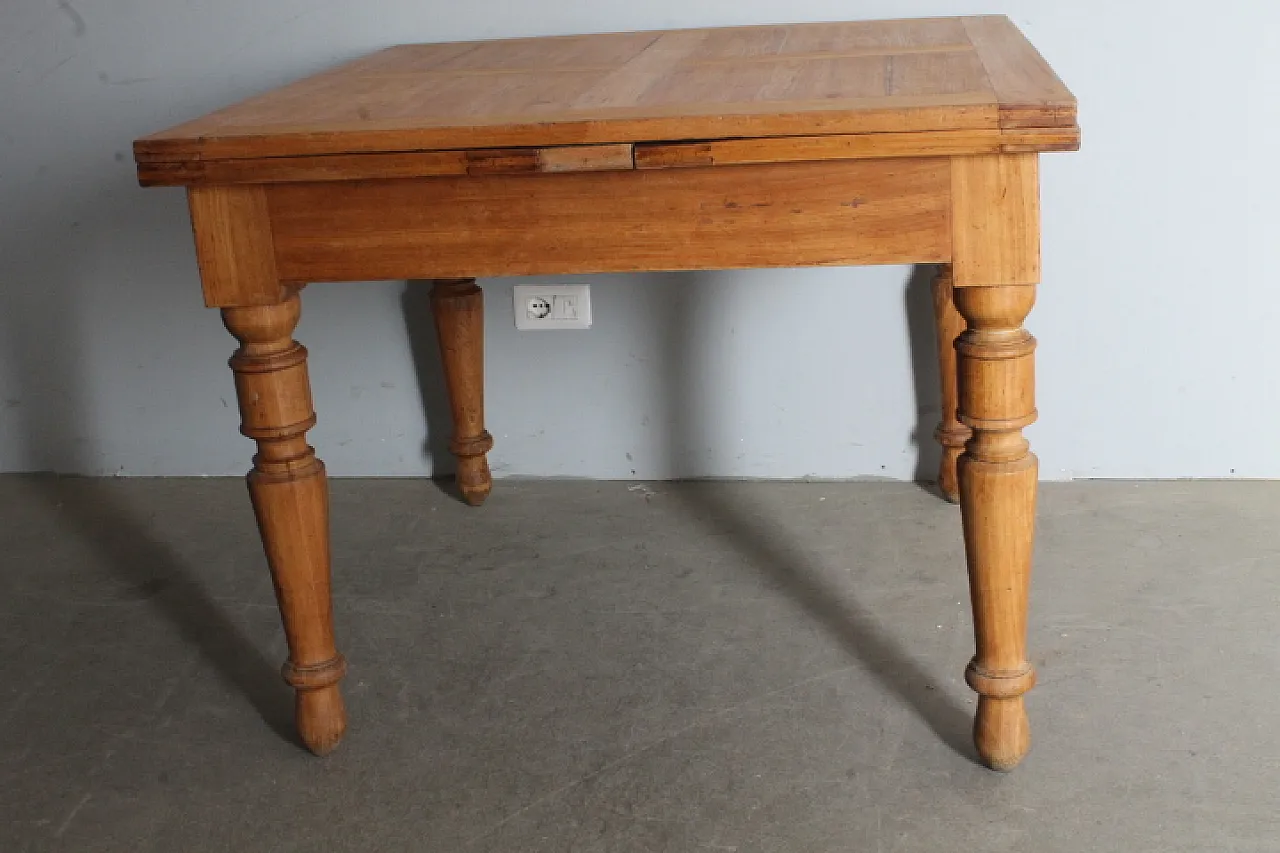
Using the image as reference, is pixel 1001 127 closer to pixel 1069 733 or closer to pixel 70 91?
pixel 1069 733

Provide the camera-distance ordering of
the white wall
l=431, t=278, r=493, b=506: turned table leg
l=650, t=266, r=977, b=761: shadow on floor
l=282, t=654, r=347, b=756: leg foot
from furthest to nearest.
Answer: l=431, t=278, r=493, b=506: turned table leg, the white wall, l=650, t=266, r=977, b=761: shadow on floor, l=282, t=654, r=347, b=756: leg foot

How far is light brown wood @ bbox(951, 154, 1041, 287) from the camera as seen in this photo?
3.75 feet

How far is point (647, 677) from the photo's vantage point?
1508 millimetres

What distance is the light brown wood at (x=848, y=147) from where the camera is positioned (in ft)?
3.67

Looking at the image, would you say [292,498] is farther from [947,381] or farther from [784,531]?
[947,381]

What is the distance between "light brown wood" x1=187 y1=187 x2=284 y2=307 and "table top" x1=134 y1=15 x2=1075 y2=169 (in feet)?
0.14

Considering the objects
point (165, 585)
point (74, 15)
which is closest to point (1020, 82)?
point (165, 585)

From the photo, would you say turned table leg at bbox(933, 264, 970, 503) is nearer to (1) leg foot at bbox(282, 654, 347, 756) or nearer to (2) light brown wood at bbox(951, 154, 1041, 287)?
(2) light brown wood at bbox(951, 154, 1041, 287)

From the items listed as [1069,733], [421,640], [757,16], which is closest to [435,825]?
[421,640]

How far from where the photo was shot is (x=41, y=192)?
2066 millimetres

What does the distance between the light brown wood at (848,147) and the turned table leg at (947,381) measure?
63 cm

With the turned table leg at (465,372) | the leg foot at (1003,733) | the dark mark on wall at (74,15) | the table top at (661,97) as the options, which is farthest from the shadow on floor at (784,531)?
the dark mark on wall at (74,15)

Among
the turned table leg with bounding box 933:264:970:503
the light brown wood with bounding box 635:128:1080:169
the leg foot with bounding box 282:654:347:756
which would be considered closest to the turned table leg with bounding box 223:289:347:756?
the leg foot with bounding box 282:654:347:756

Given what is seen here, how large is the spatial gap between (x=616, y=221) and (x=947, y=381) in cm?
77
